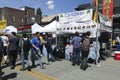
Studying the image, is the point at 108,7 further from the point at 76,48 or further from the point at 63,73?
the point at 63,73

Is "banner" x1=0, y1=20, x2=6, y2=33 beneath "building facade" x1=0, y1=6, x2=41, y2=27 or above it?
beneath

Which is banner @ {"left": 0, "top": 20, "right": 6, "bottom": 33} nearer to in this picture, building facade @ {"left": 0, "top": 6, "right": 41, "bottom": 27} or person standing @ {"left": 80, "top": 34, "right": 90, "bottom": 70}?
person standing @ {"left": 80, "top": 34, "right": 90, "bottom": 70}

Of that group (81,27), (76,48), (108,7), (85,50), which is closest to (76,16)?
(81,27)

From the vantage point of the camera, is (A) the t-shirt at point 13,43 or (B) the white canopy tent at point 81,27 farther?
(B) the white canopy tent at point 81,27

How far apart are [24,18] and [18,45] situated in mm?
48746

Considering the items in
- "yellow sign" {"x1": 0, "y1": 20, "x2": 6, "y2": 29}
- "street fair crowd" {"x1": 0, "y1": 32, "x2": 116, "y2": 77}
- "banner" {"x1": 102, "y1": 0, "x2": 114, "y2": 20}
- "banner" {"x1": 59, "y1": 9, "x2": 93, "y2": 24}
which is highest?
"banner" {"x1": 102, "y1": 0, "x2": 114, "y2": 20}

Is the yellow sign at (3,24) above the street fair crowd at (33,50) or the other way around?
above

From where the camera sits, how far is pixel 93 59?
12477 mm

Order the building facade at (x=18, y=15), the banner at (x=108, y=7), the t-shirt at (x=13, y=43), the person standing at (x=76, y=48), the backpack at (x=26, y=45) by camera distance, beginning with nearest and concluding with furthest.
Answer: the backpack at (x=26, y=45), the t-shirt at (x=13, y=43), the person standing at (x=76, y=48), the banner at (x=108, y=7), the building facade at (x=18, y=15)

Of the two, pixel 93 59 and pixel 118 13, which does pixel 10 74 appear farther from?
pixel 118 13

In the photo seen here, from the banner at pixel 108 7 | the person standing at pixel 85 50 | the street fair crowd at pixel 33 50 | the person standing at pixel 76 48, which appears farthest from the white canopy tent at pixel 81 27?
the banner at pixel 108 7

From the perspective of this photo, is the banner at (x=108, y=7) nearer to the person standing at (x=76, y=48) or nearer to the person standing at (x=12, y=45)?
the person standing at (x=76, y=48)

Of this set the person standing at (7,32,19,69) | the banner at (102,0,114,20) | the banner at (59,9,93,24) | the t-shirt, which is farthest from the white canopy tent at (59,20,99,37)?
the banner at (102,0,114,20)

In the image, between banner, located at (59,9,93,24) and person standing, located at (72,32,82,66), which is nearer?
person standing, located at (72,32,82,66)
